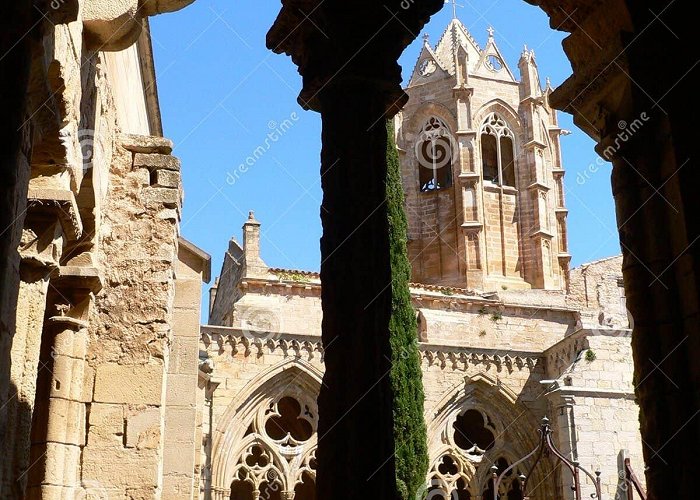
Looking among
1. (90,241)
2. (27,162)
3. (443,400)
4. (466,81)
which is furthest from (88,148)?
(466,81)

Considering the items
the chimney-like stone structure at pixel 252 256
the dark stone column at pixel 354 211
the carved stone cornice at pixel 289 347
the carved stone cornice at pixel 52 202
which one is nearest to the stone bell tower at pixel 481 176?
the chimney-like stone structure at pixel 252 256

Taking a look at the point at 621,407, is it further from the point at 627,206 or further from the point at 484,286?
the point at 627,206

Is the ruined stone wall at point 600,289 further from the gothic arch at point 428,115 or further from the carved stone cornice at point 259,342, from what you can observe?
the carved stone cornice at point 259,342

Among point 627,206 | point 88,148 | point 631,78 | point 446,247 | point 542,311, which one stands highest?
point 446,247

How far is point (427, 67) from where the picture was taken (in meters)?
26.1

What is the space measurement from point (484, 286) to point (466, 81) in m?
6.01

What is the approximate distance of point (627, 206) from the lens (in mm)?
3146

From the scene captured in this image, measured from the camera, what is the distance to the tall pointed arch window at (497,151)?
25.3 m

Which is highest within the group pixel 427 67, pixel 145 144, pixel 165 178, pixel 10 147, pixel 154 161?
pixel 427 67

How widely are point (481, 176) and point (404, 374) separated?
13.0 m

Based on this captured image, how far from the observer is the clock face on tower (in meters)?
25.9

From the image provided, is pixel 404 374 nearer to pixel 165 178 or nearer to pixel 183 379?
pixel 183 379

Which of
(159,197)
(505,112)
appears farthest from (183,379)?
(505,112)

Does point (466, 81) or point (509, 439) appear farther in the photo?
point (466, 81)
